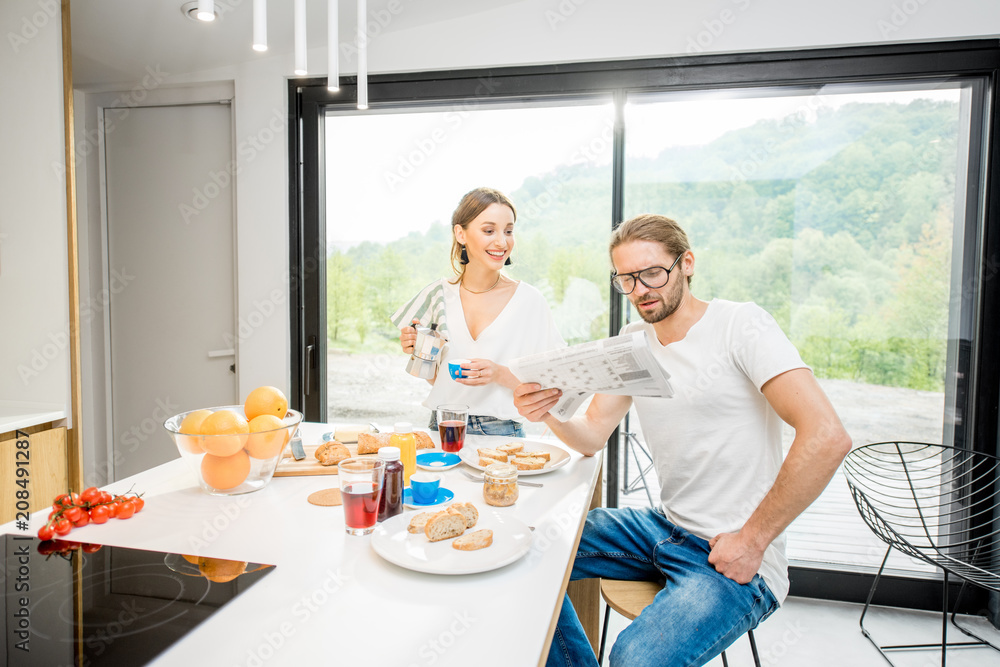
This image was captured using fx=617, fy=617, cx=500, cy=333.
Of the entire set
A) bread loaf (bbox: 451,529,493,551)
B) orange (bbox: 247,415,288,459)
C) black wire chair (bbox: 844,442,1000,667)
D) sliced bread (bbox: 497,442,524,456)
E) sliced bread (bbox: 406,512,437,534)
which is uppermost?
orange (bbox: 247,415,288,459)

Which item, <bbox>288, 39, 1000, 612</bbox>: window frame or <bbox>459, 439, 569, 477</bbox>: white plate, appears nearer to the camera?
<bbox>459, 439, 569, 477</bbox>: white plate

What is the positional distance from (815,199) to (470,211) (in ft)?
4.77

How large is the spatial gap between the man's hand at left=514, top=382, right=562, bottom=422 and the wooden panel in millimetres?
1755

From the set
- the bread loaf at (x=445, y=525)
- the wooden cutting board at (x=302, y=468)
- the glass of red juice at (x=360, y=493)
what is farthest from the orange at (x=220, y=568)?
the wooden cutting board at (x=302, y=468)

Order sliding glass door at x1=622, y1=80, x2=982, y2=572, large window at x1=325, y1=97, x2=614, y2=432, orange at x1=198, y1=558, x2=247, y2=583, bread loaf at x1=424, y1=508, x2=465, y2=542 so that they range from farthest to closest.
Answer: large window at x1=325, y1=97, x2=614, y2=432, sliding glass door at x1=622, y1=80, x2=982, y2=572, bread loaf at x1=424, y1=508, x2=465, y2=542, orange at x1=198, y1=558, x2=247, y2=583

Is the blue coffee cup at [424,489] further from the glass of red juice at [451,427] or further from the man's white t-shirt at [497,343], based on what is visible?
the man's white t-shirt at [497,343]

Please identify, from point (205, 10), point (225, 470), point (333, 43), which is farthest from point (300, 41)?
point (225, 470)

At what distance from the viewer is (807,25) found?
245 cm

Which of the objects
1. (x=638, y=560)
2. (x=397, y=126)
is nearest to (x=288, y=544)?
(x=638, y=560)

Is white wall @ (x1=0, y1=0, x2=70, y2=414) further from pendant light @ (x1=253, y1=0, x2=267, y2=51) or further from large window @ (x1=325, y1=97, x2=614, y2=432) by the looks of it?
pendant light @ (x1=253, y1=0, x2=267, y2=51)

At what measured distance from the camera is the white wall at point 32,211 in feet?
7.13

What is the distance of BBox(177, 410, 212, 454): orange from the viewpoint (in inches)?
49.3

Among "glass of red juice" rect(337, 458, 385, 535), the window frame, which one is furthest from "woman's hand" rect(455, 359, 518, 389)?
the window frame

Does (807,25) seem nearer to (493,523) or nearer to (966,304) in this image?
(966,304)
